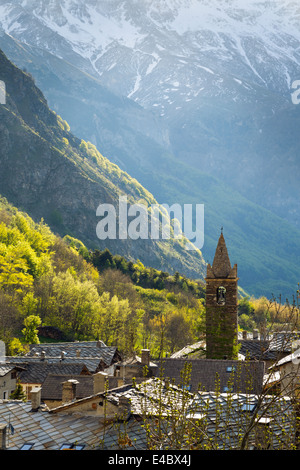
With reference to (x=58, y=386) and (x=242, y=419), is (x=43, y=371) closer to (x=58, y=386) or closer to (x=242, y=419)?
(x=58, y=386)

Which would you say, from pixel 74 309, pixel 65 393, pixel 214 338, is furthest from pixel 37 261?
pixel 65 393

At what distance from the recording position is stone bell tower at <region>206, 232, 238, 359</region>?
5756cm

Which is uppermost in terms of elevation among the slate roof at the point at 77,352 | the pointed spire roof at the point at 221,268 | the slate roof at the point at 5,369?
the pointed spire roof at the point at 221,268

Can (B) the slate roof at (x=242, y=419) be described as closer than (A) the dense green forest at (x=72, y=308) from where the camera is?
Yes

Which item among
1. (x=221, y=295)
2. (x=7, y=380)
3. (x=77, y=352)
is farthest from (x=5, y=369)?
(x=221, y=295)

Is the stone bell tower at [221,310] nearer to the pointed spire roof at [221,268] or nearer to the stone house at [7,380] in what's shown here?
the pointed spire roof at [221,268]

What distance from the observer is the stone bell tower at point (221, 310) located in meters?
57.6

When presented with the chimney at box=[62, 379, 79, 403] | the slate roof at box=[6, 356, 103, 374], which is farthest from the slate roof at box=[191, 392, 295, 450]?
the slate roof at box=[6, 356, 103, 374]

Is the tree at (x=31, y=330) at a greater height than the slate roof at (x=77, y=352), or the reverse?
the tree at (x=31, y=330)

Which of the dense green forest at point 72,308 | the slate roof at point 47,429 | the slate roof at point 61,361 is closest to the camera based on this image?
the slate roof at point 47,429

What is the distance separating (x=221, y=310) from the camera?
5925cm

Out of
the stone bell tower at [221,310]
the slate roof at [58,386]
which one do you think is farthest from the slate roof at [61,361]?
the stone bell tower at [221,310]

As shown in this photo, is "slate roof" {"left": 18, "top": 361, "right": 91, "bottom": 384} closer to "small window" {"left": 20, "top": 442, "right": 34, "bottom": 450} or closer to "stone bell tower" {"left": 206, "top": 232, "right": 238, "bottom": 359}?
"stone bell tower" {"left": 206, "top": 232, "right": 238, "bottom": 359}
